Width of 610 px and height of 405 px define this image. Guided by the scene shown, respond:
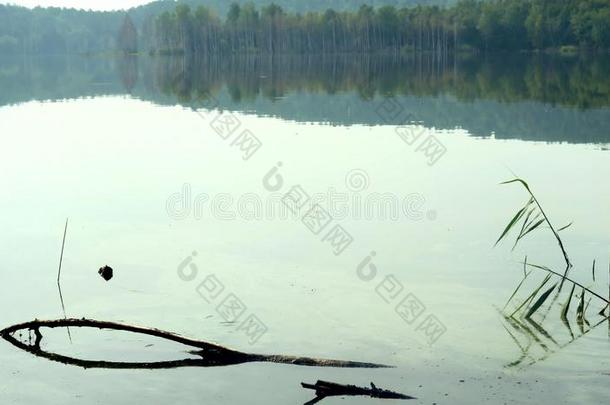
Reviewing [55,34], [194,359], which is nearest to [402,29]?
[194,359]

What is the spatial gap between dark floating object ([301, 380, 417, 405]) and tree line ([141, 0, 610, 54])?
92498 millimetres

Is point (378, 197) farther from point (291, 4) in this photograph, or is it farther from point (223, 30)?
point (291, 4)

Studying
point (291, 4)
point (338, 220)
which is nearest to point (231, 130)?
point (338, 220)

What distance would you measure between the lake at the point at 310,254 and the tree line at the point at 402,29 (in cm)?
7920

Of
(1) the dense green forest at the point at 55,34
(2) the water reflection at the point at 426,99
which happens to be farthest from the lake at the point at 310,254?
(1) the dense green forest at the point at 55,34

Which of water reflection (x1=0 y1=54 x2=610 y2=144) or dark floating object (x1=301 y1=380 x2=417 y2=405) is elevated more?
dark floating object (x1=301 y1=380 x2=417 y2=405)

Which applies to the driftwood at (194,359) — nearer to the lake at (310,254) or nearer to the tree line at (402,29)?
the lake at (310,254)

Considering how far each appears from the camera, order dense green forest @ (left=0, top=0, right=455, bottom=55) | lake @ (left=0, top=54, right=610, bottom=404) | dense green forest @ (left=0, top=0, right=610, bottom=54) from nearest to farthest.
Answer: lake @ (left=0, top=54, right=610, bottom=404)
dense green forest @ (left=0, top=0, right=610, bottom=54)
dense green forest @ (left=0, top=0, right=455, bottom=55)

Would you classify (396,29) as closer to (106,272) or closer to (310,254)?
(310,254)

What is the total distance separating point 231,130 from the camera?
2423 centimetres

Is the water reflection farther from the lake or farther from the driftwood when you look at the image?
the driftwood

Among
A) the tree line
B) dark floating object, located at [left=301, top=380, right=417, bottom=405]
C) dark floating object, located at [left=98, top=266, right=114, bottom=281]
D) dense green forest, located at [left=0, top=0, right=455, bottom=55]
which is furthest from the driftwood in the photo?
dense green forest, located at [left=0, top=0, right=455, bottom=55]

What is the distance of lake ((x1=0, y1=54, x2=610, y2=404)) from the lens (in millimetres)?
7027

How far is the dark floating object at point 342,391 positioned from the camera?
6.41 m
